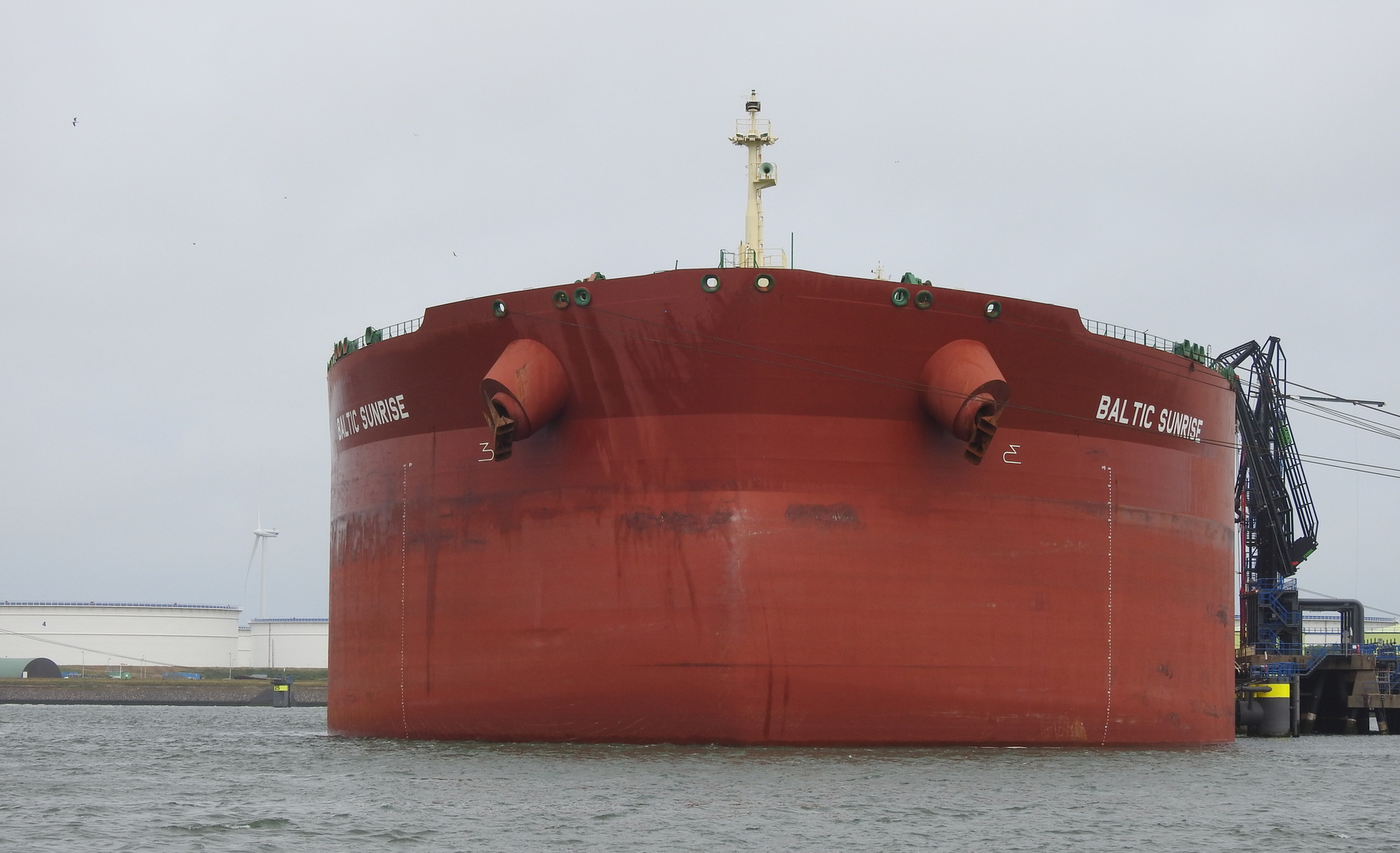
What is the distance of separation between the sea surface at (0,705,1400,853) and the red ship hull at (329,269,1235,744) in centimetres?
68

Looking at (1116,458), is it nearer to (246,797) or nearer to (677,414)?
(677,414)

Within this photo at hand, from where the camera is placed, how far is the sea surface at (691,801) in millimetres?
15516

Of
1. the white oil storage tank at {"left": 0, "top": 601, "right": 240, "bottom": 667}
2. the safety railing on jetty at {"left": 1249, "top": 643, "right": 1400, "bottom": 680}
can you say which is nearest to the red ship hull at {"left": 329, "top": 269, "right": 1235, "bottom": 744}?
the safety railing on jetty at {"left": 1249, "top": 643, "right": 1400, "bottom": 680}

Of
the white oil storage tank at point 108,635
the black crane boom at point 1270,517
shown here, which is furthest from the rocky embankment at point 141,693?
the black crane boom at point 1270,517

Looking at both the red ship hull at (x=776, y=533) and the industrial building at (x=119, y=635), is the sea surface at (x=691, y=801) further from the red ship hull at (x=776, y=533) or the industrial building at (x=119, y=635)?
the industrial building at (x=119, y=635)

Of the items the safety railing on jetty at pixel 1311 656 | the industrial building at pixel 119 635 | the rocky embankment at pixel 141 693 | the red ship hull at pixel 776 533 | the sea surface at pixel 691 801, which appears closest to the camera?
the sea surface at pixel 691 801

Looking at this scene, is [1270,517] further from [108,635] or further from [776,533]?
[108,635]

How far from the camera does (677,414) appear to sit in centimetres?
2203

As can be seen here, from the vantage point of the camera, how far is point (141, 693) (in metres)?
81.3

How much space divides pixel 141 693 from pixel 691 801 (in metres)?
70.4

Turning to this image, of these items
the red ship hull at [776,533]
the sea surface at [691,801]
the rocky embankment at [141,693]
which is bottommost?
the rocky embankment at [141,693]

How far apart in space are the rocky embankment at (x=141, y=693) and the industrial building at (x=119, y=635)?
7549 millimetres

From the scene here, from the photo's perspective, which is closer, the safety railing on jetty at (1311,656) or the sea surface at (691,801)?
the sea surface at (691,801)

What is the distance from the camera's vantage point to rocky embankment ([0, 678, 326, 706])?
77188 mm
